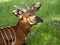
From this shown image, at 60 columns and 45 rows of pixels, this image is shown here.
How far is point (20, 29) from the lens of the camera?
8.77 meters

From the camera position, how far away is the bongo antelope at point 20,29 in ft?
27.6

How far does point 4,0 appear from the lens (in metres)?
14.2

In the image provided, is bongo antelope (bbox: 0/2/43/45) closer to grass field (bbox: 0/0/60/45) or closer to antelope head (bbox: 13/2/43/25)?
→ antelope head (bbox: 13/2/43/25)

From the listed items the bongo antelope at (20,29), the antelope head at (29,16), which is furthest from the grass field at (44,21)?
the antelope head at (29,16)

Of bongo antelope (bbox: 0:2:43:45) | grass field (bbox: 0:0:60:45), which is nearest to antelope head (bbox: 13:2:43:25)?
bongo antelope (bbox: 0:2:43:45)

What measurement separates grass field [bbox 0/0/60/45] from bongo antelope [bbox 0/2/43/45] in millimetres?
849

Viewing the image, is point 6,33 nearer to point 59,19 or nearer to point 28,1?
point 59,19

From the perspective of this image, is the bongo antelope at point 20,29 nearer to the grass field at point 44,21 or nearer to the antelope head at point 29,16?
the antelope head at point 29,16

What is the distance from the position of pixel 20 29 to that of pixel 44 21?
2.19 meters

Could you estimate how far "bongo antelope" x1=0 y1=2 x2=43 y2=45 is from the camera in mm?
8422

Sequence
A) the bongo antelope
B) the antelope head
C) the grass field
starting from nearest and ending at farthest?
1. the bongo antelope
2. the antelope head
3. the grass field

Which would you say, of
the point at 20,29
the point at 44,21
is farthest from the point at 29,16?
the point at 44,21

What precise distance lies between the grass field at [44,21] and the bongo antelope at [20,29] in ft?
2.79

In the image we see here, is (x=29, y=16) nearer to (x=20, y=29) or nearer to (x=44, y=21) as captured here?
(x=20, y=29)
